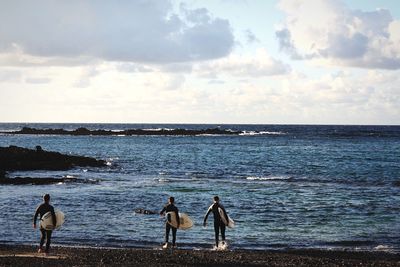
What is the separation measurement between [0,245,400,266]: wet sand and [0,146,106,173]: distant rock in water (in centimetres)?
3876

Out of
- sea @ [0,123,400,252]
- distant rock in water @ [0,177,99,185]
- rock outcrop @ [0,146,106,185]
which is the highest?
rock outcrop @ [0,146,106,185]

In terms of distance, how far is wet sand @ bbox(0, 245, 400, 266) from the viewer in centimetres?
1936

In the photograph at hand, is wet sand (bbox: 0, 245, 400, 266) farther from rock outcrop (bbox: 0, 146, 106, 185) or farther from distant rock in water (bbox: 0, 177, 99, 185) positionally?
rock outcrop (bbox: 0, 146, 106, 185)

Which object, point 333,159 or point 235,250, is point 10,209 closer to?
point 235,250

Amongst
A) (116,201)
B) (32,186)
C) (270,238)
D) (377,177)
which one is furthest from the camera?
(377,177)

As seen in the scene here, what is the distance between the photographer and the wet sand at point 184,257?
19.4 m

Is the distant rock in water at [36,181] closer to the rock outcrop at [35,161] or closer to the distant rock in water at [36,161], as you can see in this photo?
the rock outcrop at [35,161]

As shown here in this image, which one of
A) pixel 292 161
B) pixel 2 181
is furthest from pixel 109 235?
pixel 292 161

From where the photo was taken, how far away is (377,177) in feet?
181

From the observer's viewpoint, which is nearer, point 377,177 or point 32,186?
point 32,186

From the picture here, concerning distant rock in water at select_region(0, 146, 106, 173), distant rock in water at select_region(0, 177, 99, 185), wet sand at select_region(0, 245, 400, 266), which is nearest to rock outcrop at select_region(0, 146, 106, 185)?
distant rock in water at select_region(0, 146, 106, 173)

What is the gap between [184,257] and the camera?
2042 cm

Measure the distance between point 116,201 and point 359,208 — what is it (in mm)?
15270

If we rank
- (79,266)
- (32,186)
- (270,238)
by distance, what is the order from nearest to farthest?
(79,266) < (270,238) < (32,186)
